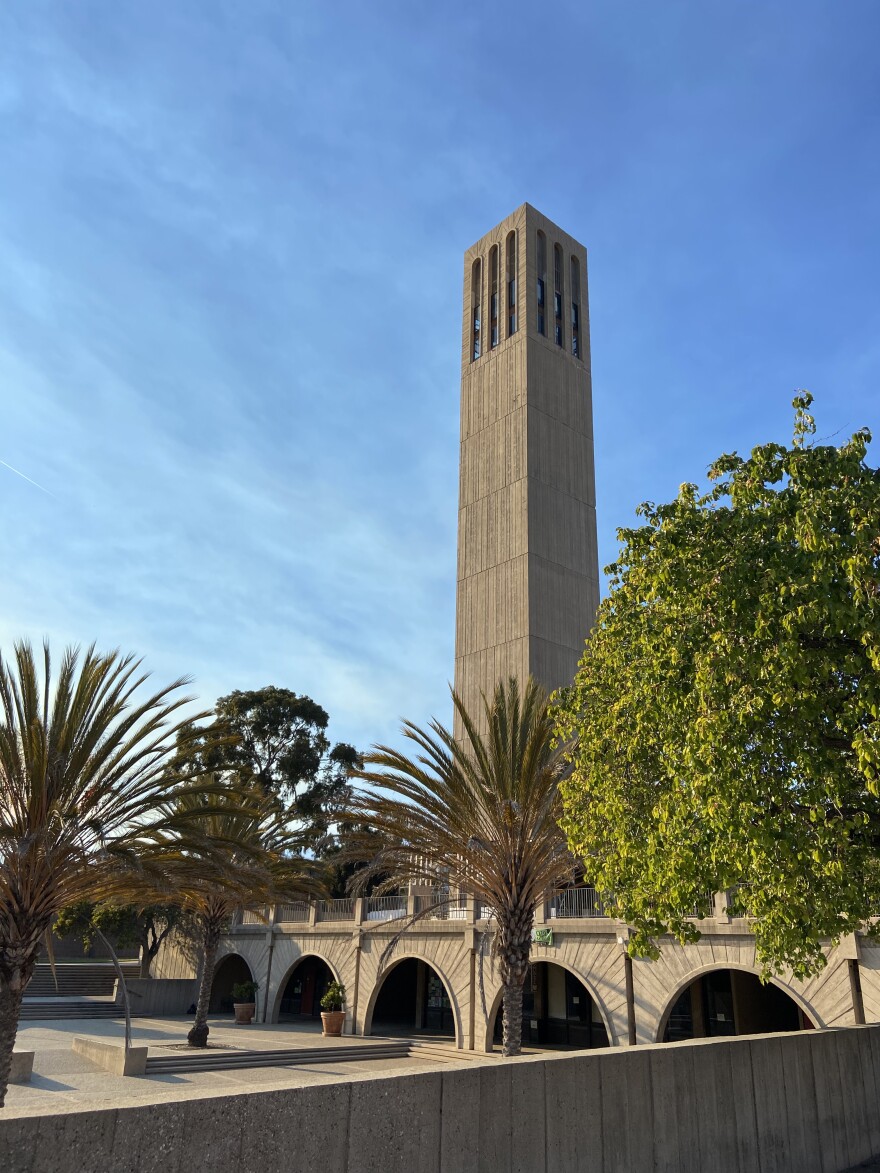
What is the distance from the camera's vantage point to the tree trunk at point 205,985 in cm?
2508

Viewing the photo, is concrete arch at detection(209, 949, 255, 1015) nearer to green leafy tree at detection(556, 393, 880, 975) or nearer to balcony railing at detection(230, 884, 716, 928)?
balcony railing at detection(230, 884, 716, 928)

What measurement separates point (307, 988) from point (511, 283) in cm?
3663

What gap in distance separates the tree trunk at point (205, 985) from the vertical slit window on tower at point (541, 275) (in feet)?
107

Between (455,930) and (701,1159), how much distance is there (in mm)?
20460

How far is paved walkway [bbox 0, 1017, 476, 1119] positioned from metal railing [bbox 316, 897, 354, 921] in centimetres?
382

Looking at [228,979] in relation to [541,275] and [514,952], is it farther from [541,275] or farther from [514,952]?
[541,275]

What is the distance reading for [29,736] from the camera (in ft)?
39.4

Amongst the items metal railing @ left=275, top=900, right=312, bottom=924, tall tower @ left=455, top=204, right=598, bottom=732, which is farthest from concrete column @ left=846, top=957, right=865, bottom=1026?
metal railing @ left=275, top=900, right=312, bottom=924

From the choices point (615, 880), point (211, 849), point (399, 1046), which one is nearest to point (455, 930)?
point (399, 1046)

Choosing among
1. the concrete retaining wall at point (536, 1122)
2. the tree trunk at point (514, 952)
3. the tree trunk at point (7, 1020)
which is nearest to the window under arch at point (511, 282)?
the tree trunk at point (514, 952)

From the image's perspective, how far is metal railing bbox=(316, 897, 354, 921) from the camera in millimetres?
31453

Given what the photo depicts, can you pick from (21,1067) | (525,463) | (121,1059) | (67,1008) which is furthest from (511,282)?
(21,1067)

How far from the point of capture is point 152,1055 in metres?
23.1

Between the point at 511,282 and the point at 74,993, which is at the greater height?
the point at 511,282
